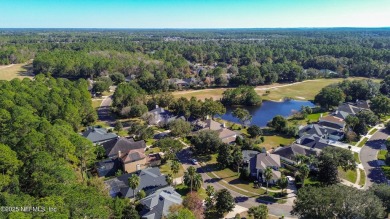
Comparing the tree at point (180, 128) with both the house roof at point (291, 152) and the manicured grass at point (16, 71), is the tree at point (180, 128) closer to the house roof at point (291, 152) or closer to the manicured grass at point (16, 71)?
the house roof at point (291, 152)

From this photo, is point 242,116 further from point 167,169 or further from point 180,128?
point 167,169

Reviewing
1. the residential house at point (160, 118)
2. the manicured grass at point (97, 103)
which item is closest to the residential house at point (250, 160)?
the residential house at point (160, 118)

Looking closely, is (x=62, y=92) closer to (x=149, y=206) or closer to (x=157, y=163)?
(x=157, y=163)

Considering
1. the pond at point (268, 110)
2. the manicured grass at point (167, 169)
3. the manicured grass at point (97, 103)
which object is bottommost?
the pond at point (268, 110)

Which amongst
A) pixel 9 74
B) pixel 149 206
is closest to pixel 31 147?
pixel 149 206

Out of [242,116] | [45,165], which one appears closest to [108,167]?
[45,165]

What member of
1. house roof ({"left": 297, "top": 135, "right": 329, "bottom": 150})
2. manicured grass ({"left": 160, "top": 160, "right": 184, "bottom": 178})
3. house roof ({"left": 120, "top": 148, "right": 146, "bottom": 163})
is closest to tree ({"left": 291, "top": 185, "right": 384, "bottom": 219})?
manicured grass ({"left": 160, "top": 160, "right": 184, "bottom": 178})
